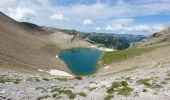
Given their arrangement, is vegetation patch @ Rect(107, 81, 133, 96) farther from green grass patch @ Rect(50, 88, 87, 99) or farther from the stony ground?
green grass patch @ Rect(50, 88, 87, 99)

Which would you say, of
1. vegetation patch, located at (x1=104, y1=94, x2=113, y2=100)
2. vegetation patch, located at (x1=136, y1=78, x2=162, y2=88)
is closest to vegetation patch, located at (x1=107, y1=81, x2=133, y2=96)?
vegetation patch, located at (x1=104, y1=94, x2=113, y2=100)

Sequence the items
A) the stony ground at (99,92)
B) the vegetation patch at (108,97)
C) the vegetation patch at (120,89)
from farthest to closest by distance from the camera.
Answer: the vegetation patch at (120,89)
the stony ground at (99,92)
the vegetation patch at (108,97)

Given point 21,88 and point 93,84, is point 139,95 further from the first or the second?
point 21,88

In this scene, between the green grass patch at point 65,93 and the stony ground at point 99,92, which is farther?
the green grass patch at point 65,93

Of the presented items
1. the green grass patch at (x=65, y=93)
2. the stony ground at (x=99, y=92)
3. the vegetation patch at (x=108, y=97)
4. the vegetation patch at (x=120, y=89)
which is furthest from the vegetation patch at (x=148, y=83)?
the green grass patch at (x=65, y=93)

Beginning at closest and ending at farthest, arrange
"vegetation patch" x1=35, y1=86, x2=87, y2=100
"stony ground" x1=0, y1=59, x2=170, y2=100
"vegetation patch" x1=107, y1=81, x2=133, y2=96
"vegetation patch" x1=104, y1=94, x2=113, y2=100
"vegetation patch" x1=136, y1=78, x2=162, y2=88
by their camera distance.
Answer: "vegetation patch" x1=104, y1=94, x2=113, y2=100 → "stony ground" x1=0, y1=59, x2=170, y2=100 → "vegetation patch" x1=107, y1=81, x2=133, y2=96 → "vegetation patch" x1=35, y1=86, x2=87, y2=100 → "vegetation patch" x1=136, y1=78, x2=162, y2=88

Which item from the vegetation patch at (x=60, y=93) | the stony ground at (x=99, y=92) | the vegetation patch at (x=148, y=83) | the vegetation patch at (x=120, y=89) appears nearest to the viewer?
the stony ground at (x=99, y=92)

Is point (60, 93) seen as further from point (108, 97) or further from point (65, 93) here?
point (108, 97)

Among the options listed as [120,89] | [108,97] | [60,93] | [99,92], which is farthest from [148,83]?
[60,93]

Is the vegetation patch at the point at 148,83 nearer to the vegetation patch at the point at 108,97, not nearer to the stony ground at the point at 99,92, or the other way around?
the stony ground at the point at 99,92

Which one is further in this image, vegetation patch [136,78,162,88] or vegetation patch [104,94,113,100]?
vegetation patch [136,78,162,88]
